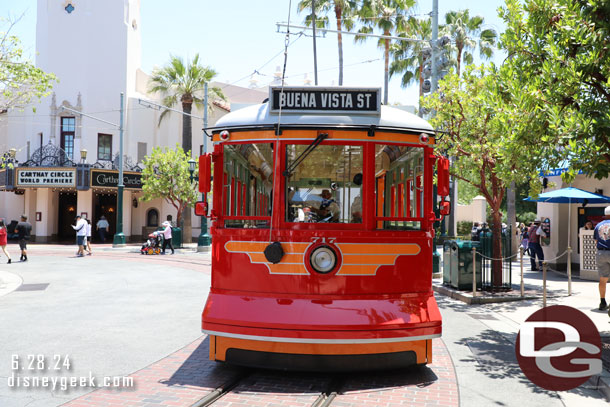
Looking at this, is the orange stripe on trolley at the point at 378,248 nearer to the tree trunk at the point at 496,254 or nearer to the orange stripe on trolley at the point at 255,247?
the orange stripe on trolley at the point at 255,247

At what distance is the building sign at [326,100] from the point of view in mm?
6035

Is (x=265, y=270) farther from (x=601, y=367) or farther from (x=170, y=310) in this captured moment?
(x=170, y=310)

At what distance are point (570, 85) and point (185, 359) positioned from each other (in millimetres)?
6179

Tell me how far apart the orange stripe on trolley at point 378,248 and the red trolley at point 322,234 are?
1 cm

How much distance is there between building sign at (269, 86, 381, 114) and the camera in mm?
6035

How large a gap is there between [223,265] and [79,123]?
3144 centimetres

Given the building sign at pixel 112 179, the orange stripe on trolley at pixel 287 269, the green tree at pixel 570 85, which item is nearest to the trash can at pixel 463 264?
the green tree at pixel 570 85

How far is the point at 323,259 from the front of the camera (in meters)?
5.85

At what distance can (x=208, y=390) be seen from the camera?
5.53m

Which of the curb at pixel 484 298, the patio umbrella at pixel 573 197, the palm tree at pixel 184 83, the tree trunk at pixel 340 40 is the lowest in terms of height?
the curb at pixel 484 298

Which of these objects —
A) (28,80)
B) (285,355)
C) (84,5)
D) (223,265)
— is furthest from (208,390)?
(84,5)

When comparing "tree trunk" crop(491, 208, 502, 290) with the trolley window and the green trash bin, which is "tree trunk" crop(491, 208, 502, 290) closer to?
the trolley window

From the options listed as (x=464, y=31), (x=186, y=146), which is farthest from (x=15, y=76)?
(x=464, y=31)

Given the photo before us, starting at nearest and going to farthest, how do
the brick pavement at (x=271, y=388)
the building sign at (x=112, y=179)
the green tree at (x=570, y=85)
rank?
the brick pavement at (x=271, y=388)
the green tree at (x=570, y=85)
the building sign at (x=112, y=179)
